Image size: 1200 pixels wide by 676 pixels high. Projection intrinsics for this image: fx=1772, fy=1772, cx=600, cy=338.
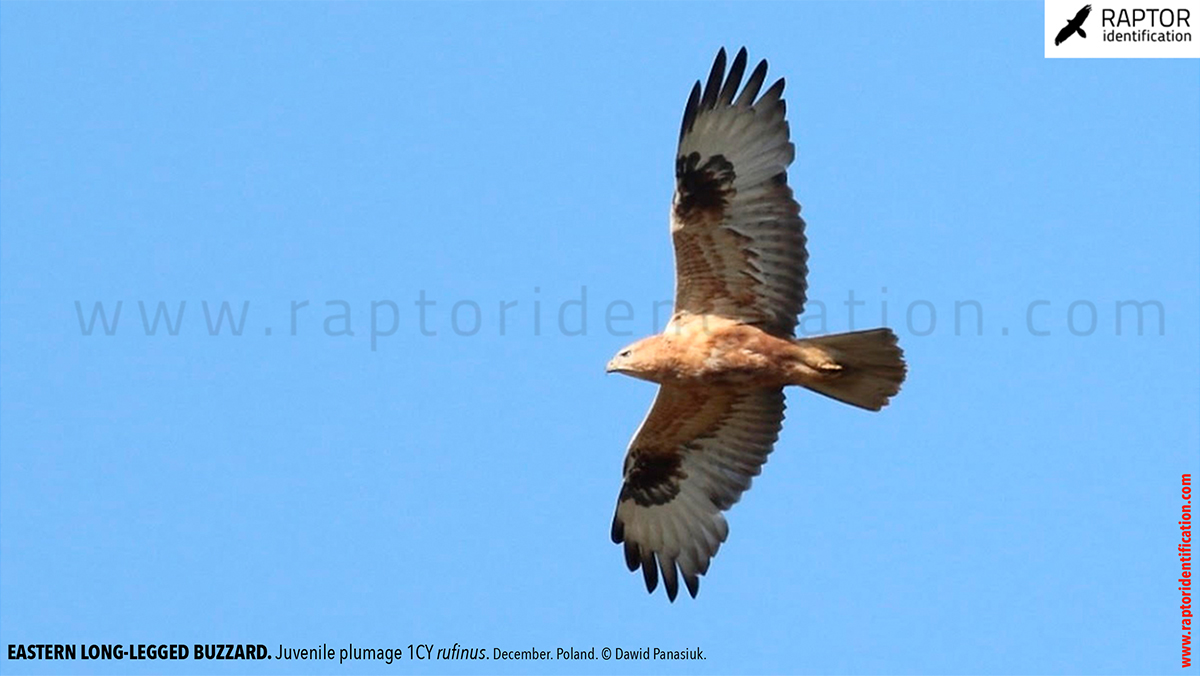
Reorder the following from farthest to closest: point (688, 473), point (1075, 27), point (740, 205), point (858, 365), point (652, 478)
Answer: point (1075, 27) < point (652, 478) < point (688, 473) < point (740, 205) < point (858, 365)

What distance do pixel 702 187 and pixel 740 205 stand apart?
30cm

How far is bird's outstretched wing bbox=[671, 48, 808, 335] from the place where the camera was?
477 inches

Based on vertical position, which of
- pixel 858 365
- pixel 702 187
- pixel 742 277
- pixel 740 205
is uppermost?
pixel 702 187

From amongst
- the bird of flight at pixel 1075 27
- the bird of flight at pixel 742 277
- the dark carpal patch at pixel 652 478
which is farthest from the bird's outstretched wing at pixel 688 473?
the bird of flight at pixel 1075 27

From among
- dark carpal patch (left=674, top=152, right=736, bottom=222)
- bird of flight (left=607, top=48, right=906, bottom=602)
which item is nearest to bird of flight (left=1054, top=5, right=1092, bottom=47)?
bird of flight (left=607, top=48, right=906, bottom=602)

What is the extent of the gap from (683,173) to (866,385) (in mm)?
1932

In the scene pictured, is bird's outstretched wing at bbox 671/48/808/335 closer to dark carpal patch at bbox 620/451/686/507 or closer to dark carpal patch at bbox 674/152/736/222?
dark carpal patch at bbox 674/152/736/222

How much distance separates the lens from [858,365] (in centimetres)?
1195

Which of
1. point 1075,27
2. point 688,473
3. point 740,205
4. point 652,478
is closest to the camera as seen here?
point 740,205

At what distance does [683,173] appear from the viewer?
12.3 meters

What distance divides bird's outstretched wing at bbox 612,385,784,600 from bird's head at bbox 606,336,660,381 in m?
0.45

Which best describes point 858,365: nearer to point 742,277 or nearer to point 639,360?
point 742,277

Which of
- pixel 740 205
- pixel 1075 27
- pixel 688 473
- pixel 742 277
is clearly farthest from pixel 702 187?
pixel 1075 27

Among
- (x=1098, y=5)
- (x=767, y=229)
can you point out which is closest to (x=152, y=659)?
(x=767, y=229)
